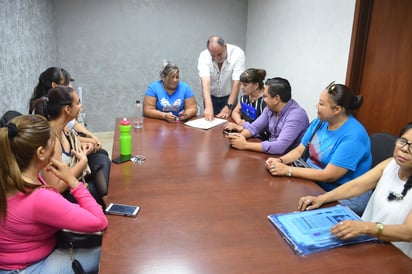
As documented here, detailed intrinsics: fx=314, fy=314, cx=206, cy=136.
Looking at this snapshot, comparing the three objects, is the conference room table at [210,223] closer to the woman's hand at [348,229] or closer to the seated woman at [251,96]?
the woman's hand at [348,229]

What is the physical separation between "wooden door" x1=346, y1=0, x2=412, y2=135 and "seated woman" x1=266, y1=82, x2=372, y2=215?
821 millimetres

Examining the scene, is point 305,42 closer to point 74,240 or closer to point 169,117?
point 169,117

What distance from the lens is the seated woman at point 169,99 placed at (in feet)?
9.23

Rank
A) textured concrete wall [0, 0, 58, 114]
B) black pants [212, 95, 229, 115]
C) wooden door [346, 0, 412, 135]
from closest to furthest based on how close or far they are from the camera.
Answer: wooden door [346, 0, 412, 135]
textured concrete wall [0, 0, 58, 114]
black pants [212, 95, 229, 115]

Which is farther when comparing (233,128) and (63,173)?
(233,128)

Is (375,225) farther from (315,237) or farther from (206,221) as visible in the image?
(206,221)

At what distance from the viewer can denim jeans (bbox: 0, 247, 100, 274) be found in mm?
1185

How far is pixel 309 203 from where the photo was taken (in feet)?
4.52

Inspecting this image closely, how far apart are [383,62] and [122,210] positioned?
230 cm

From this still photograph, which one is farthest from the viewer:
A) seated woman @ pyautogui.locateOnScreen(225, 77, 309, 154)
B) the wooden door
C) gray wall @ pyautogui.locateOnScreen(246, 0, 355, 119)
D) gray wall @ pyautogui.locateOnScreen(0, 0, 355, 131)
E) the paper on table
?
gray wall @ pyautogui.locateOnScreen(0, 0, 355, 131)

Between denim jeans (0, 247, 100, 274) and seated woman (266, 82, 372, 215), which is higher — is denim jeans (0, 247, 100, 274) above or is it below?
below

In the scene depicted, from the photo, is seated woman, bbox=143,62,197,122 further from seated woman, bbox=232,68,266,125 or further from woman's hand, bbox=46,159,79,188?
woman's hand, bbox=46,159,79,188

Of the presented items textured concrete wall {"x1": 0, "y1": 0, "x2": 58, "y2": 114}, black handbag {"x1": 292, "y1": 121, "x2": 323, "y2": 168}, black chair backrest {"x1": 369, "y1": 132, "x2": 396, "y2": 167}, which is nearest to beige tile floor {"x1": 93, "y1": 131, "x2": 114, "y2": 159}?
textured concrete wall {"x1": 0, "y1": 0, "x2": 58, "y2": 114}

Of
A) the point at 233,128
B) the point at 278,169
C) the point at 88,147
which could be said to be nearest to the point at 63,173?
the point at 88,147
